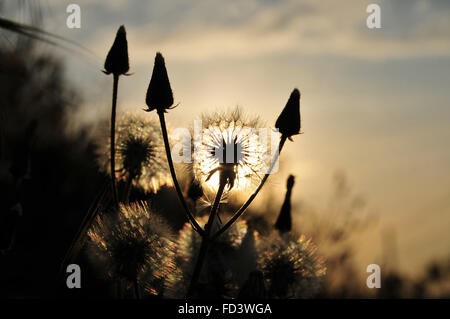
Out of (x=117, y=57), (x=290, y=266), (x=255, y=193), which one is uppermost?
(x=117, y=57)

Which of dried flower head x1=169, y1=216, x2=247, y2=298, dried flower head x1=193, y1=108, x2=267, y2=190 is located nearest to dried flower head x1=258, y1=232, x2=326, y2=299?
dried flower head x1=169, y1=216, x2=247, y2=298

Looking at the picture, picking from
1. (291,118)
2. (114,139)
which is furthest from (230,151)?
(114,139)

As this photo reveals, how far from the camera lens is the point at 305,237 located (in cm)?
116

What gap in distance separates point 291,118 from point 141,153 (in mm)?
404

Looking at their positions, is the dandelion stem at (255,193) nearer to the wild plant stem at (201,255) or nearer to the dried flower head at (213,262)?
the wild plant stem at (201,255)

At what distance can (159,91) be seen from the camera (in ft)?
3.04

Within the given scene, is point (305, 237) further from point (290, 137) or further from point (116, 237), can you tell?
point (116, 237)

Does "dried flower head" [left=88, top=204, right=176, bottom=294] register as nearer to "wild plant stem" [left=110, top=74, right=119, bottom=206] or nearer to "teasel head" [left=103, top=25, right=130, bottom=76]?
"wild plant stem" [left=110, top=74, right=119, bottom=206]

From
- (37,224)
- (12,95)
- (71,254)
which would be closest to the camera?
(71,254)

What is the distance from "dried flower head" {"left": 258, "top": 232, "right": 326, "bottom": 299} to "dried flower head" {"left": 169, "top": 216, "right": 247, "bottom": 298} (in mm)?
69

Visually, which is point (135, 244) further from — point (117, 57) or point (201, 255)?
point (117, 57)

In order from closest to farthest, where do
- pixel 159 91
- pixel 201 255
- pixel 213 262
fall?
pixel 201 255 → pixel 159 91 → pixel 213 262
